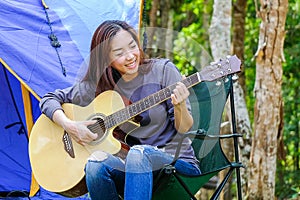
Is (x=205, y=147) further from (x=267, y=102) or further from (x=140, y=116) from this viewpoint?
(x=267, y=102)

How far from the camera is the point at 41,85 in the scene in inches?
138

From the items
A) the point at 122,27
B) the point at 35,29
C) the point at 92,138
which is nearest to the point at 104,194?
the point at 92,138

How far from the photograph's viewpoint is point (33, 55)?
3604 mm

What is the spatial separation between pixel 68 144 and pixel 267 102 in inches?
55.9

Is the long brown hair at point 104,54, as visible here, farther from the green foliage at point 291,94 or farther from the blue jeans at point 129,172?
the green foliage at point 291,94

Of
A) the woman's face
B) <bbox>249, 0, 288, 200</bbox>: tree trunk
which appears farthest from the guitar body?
<bbox>249, 0, 288, 200</bbox>: tree trunk

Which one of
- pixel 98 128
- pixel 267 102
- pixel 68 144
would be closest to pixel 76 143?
pixel 68 144

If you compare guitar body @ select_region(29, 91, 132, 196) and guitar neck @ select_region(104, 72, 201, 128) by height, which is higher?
guitar neck @ select_region(104, 72, 201, 128)

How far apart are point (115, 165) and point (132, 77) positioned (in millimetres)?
402

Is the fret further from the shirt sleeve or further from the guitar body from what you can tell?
the shirt sleeve

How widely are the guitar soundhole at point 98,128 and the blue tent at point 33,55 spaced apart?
0.53 meters

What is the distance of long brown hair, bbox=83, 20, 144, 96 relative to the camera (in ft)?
9.34

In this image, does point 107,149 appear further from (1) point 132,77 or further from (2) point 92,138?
(1) point 132,77

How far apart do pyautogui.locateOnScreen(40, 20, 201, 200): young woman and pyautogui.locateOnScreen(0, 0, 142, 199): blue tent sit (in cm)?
49
